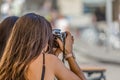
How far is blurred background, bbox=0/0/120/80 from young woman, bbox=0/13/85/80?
30.5 feet

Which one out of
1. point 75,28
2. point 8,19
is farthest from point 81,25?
point 8,19

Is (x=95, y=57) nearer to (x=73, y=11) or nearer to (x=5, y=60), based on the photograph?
(x=73, y=11)

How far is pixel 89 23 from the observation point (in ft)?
90.8

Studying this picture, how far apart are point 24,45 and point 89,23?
2349 centimetres

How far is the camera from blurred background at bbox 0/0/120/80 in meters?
19.6

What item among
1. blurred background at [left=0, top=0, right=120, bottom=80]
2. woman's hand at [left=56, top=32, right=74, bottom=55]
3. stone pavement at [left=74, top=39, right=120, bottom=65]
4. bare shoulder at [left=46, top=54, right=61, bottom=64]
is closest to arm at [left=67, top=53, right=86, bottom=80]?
woman's hand at [left=56, top=32, right=74, bottom=55]

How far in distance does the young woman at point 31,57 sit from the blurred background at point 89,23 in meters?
9.29

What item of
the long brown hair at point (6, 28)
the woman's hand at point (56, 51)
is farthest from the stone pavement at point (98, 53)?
the woman's hand at point (56, 51)

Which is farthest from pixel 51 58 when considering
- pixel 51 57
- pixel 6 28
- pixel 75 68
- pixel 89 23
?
pixel 89 23

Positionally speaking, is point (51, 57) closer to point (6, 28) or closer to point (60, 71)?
point (60, 71)

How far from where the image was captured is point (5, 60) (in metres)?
4.36

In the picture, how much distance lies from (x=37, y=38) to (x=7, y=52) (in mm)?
264

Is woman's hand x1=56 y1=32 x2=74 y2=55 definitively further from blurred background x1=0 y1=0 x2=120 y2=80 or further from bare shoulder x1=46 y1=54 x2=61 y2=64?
blurred background x1=0 y1=0 x2=120 y2=80

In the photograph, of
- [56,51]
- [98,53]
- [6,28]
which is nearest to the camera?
[56,51]
